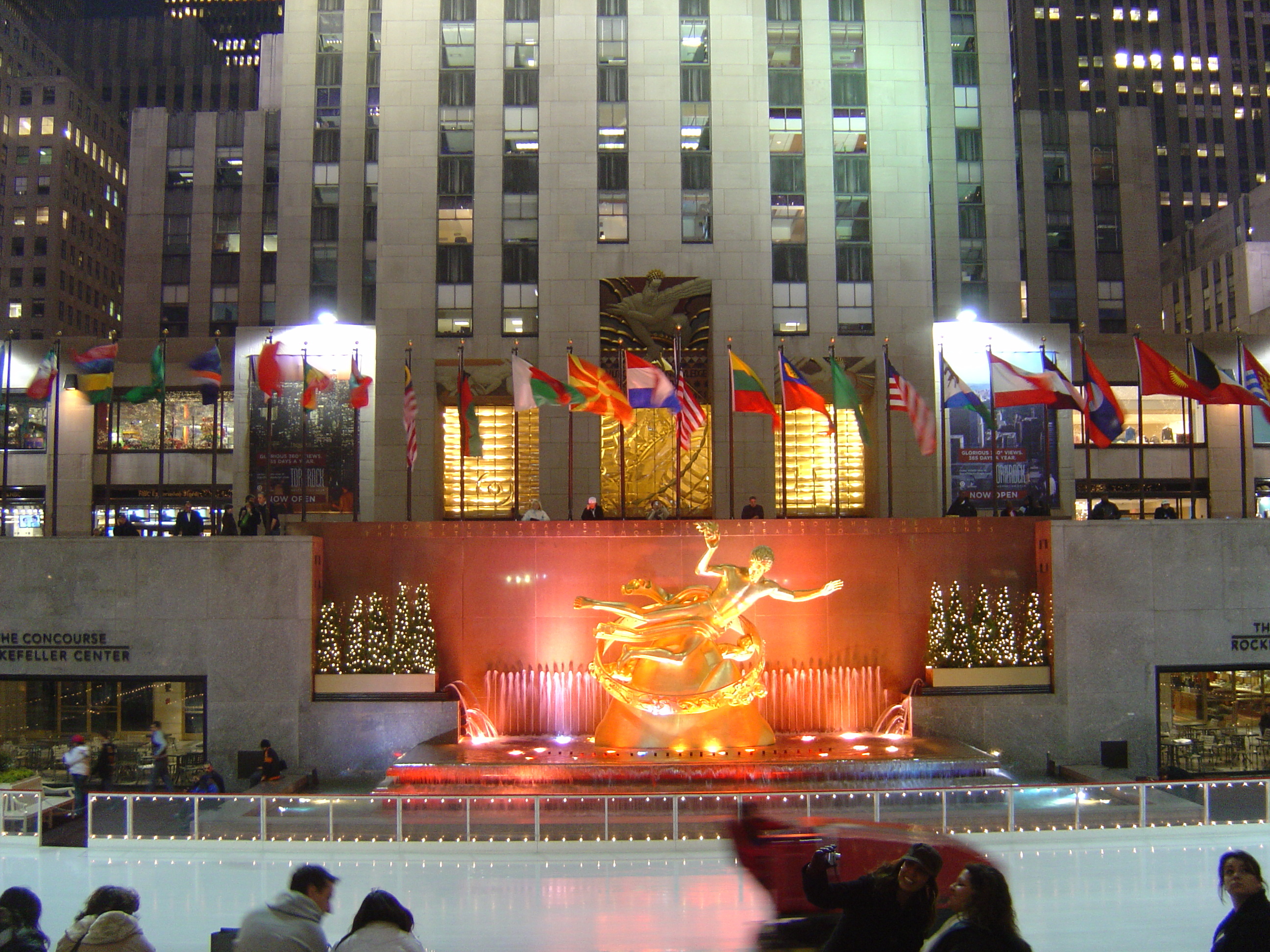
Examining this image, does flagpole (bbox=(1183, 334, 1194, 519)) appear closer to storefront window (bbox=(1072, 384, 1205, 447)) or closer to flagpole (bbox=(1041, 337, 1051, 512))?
storefront window (bbox=(1072, 384, 1205, 447))

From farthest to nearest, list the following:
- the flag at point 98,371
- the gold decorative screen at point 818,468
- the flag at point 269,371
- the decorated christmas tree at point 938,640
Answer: the gold decorative screen at point 818,468, the flag at point 269,371, the flag at point 98,371, the decorated christmas tree at point 938,640

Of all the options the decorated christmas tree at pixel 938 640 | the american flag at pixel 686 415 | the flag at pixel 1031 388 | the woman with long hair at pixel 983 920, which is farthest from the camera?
the flag at pixel 1031 388

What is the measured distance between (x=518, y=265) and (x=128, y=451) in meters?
14.1

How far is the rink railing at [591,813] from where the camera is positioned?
12305 millimetres

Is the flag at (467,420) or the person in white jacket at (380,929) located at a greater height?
the flag at (467,420)

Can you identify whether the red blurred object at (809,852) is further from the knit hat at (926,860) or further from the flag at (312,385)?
the flag at (312,385)

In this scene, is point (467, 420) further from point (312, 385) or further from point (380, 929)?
point (380, 929)

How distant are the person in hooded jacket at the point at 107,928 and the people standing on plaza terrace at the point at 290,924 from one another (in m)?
0.13

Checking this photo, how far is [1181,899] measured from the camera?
1109 cm

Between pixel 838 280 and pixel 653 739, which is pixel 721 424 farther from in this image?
pixel 653 739

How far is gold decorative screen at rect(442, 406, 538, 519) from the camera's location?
30.4 meters

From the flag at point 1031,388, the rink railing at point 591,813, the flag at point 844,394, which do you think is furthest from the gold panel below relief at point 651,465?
the rink railing at point 591,813

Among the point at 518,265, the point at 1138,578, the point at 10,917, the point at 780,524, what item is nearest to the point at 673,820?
the point at 10,917

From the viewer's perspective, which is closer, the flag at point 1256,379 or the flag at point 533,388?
the flag at point 533,388
